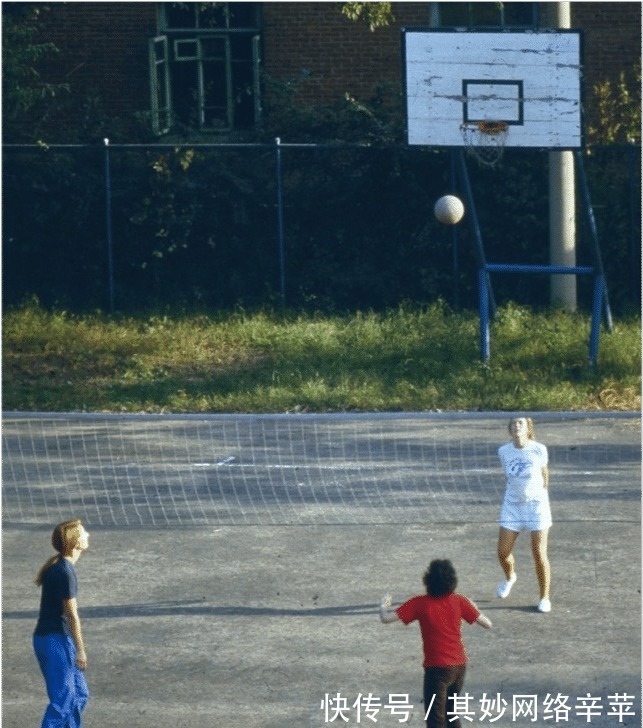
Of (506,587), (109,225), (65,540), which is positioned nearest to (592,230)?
(109,225)

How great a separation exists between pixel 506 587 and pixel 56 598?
384cm

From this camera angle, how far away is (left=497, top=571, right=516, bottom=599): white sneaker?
1066 cm

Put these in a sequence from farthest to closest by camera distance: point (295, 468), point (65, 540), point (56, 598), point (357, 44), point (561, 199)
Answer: point (357, 44), point (561, 199), point (295, 468), point (65, 540), point (56, 598)

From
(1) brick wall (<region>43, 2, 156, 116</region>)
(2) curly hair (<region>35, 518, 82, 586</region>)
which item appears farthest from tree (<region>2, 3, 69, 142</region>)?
(2) curly hair (<region>35, 518, 82, 586</region>)

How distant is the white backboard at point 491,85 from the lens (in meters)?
18.9

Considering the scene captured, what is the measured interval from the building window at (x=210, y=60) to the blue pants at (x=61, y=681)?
62.6 ft

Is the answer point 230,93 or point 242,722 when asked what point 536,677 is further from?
point 230,93

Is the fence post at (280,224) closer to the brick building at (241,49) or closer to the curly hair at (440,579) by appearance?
the brick building at (241,49)

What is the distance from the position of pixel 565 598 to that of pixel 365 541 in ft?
6.87

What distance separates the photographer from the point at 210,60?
26750 millimetres

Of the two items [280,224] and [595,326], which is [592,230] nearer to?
[595,326]

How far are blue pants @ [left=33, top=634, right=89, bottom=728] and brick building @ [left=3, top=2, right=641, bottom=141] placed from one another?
18.3m

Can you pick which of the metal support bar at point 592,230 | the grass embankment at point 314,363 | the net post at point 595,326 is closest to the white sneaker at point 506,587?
the grass embankment at point 314,363

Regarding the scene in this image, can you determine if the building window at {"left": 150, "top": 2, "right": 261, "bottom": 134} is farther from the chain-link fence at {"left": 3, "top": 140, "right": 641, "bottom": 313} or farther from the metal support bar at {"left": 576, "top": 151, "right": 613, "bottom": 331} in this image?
the metal support bar at {"left": 576, "top": 151, "right": 613, "bottom": 331}
